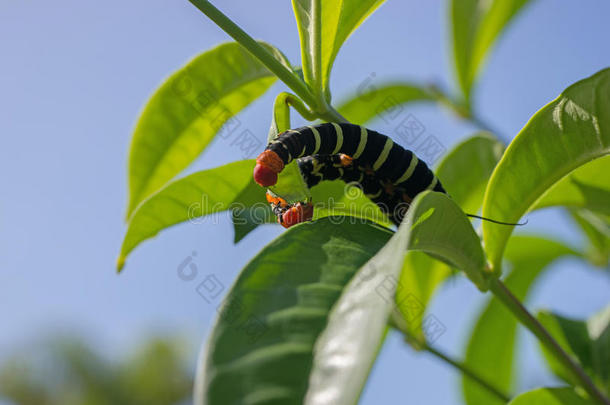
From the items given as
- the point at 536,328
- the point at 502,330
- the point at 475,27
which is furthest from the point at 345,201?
the point at 475,27

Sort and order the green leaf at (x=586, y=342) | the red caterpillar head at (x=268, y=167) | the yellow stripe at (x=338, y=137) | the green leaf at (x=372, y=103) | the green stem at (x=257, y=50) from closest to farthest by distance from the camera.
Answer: the green stem at (x=257, y=50) < the red caterpillar head at (x=268, y=167) < the yellow stripe at (x=338, y=137) < the green leaf at (x=586, y=342) < the green leaf at (x=372, y=103)

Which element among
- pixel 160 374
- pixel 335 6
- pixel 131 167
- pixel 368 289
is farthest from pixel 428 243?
pixel 160 374

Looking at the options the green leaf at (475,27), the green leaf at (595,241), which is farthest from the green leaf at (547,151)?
the green leaf at (475,27)

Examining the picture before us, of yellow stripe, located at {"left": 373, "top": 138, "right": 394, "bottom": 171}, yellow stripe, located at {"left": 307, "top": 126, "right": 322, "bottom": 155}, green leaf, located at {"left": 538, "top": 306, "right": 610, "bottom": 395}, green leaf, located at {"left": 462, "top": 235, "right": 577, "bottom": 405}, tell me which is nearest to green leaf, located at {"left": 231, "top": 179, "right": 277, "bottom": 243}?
yellow stripe, located at {"left": 307, "top": 126, "right": 322, "bottom": 155}

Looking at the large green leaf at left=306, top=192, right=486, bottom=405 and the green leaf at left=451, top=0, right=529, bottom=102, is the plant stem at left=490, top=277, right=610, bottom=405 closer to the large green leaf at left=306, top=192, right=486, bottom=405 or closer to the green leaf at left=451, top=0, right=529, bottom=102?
the large green leaf at left=306, top=192, right=486, bottom=405

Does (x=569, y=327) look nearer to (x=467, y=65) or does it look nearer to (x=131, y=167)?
(x=467, y=65)

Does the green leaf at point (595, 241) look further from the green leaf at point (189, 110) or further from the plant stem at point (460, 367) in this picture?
the green leaf at point (189, 110)
